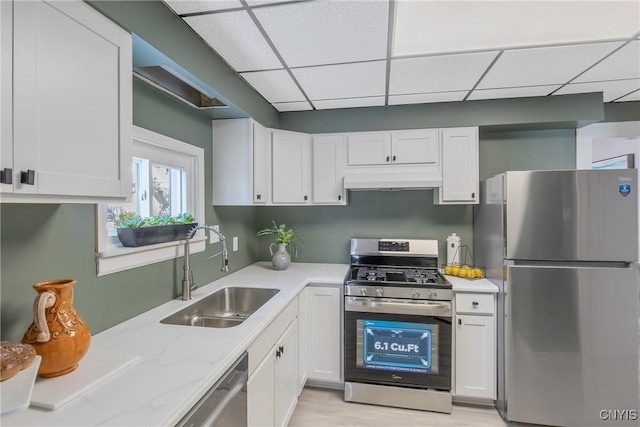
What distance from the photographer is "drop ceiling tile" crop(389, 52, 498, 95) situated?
185 centimetres

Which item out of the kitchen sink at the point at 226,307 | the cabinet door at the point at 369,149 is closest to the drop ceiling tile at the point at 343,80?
the cabinet door at the point at 369,149

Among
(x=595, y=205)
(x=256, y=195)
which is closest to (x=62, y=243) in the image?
(x=256, y=195)

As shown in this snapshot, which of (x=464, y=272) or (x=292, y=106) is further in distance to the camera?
(x=292, y=106)

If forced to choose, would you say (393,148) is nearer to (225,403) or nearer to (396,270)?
(396,270)

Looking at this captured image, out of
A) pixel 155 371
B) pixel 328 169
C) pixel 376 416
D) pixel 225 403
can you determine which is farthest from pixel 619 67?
pixel 155 371

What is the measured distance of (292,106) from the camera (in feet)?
8.95

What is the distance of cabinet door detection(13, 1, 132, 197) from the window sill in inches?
17.9

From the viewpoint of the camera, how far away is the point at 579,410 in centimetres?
201

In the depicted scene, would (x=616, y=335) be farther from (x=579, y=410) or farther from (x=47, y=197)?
(x=47, y=197)

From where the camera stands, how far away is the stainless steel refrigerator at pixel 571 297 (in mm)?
1946

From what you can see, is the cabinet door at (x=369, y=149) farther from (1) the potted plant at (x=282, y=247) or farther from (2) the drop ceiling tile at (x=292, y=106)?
(1) the potted plant at (x=282, y=247)

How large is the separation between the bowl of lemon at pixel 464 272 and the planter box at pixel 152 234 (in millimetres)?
1979

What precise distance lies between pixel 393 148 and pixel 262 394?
79.3 inches

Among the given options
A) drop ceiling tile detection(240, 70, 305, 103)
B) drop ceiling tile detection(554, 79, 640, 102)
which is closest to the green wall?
drop ceiling tile detection(240, 70, 305, 103)
